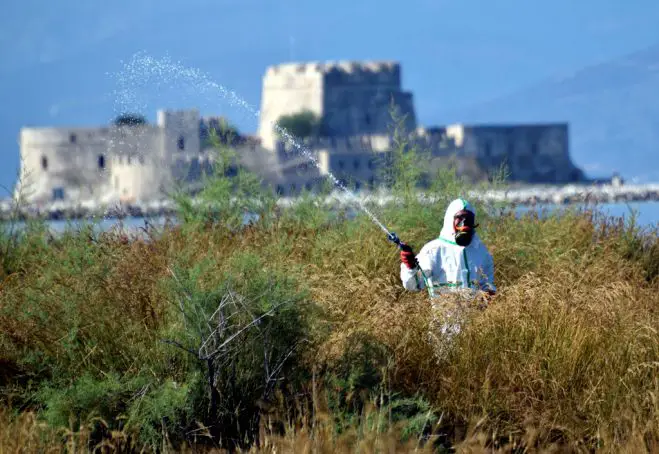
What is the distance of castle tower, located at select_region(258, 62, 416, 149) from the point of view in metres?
79.4

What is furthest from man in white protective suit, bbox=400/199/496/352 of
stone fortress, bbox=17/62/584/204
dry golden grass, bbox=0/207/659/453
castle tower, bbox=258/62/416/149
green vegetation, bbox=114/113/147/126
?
castle tower, bbox=258/62/416/149

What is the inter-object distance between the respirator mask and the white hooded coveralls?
0.9 inches

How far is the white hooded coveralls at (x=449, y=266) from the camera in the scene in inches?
235

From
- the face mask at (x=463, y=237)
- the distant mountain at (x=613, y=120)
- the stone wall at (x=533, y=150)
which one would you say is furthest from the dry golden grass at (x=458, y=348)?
the distant mountain at (x=613, y=120)

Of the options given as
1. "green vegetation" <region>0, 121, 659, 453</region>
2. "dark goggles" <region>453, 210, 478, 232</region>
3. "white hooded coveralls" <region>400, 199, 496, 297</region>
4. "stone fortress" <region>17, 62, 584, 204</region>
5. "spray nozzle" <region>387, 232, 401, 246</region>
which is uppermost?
"stone fortress" <region>17, 62, 584, 204</region>

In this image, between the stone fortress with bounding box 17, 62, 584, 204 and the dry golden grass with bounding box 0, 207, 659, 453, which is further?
the stone fortress with bounding box 17, 62, 584, 204

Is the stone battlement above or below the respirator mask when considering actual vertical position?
above

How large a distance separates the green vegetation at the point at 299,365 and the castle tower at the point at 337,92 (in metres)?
72.8

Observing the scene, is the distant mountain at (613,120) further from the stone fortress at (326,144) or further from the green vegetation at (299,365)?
the green vegetation at (299,365)

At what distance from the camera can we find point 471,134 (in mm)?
73625

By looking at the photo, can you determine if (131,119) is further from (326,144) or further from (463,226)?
(326,144)

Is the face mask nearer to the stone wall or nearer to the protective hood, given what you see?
the protective hood

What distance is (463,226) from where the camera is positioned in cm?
597

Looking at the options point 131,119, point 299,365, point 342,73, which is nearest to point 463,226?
point 299,365
